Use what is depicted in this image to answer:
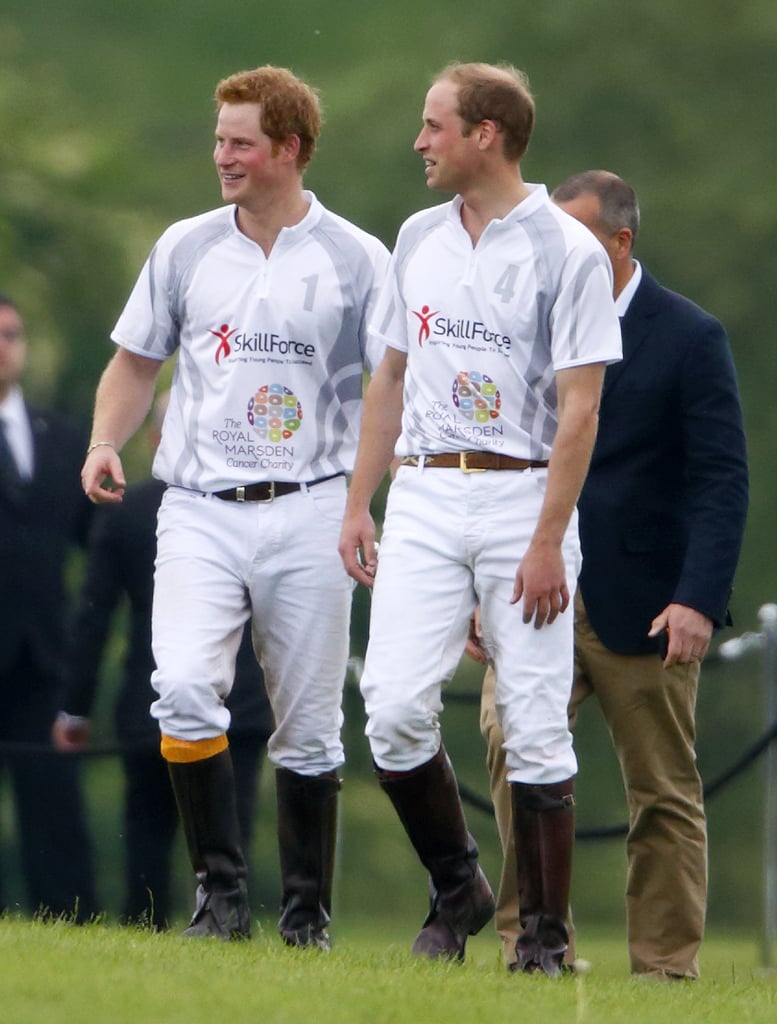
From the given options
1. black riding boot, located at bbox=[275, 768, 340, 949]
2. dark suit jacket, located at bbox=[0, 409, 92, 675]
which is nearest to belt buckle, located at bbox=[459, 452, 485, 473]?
black riding boot, located at bbox=[275, 768, 340, 949]

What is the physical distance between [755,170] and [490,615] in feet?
42.9

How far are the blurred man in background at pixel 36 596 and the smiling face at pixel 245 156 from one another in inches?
86.9

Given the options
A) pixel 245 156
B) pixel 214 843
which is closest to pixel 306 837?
pixel 214 843

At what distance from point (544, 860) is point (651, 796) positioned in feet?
3.05

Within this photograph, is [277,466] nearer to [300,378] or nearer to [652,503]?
[300,378]

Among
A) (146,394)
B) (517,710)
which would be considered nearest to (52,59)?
(146,394)

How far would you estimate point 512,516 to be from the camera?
17.0 feet

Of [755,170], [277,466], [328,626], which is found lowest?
[328,626]

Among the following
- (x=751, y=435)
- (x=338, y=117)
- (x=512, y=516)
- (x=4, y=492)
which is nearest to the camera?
(x=512, y=516)

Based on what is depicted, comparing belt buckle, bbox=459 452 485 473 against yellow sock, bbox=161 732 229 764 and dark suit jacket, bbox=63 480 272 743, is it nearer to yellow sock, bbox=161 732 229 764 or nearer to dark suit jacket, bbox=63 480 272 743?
yellow sock, bbox=161 732 229 764

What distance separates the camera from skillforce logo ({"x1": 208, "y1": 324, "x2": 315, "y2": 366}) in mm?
5645

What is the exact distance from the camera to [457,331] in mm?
5223

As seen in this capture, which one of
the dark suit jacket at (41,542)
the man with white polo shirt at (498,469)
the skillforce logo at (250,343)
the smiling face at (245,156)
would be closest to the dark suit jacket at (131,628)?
the dark suit jacket at (41,542)

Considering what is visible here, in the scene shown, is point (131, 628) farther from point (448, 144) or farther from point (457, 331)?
point (448, 144)
